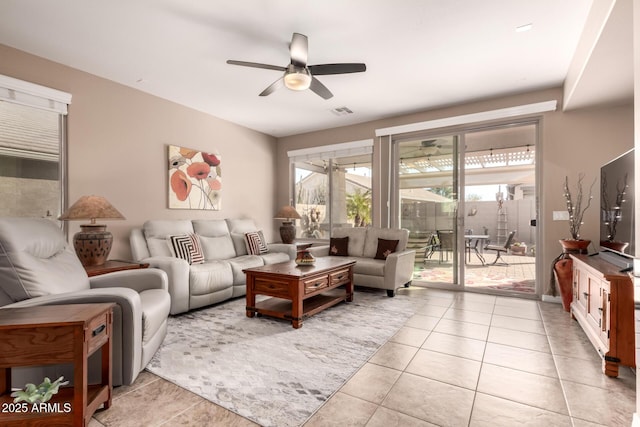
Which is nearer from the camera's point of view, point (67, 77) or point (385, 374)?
point (385, 374)

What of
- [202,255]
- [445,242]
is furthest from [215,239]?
[445,242]

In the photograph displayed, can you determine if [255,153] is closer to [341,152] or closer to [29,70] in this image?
[341,152]

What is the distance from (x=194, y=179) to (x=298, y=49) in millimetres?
2746

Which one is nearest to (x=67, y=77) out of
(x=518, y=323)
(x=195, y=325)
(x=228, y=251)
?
(x=228, y=251)

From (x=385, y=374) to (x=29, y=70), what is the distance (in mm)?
4207

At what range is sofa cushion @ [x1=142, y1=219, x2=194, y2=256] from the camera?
379 centimetres

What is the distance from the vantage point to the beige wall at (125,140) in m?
3.38

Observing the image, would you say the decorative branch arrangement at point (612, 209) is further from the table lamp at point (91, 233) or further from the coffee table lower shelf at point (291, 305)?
the table lamp at point (91, 233)

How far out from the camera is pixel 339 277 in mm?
3736

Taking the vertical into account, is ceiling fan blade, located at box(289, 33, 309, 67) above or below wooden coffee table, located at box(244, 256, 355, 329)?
above

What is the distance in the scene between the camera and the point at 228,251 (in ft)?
14.8

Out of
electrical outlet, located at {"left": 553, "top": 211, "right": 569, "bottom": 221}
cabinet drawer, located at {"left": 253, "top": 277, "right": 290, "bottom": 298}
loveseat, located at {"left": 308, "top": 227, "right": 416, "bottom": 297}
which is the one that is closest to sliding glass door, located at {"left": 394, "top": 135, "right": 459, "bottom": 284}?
loveseat, located at {"left": 308, "top": 227, "right": 416, "bottom": 297}

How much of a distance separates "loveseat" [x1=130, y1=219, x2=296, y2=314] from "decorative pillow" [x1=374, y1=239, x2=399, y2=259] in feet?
4.25

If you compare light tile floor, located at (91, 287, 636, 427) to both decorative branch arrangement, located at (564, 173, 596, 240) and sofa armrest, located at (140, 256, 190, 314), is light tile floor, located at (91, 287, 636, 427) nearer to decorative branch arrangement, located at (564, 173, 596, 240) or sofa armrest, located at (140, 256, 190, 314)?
sofa armrest, located at (140, 256, 190, 314)
